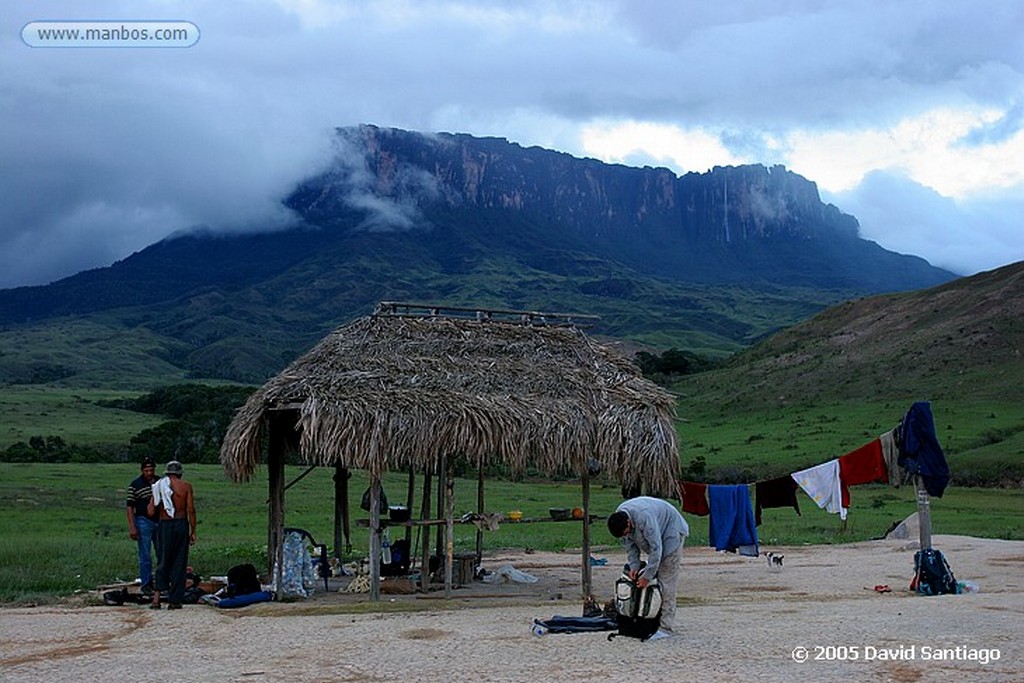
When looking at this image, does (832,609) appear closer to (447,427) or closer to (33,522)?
(447,427)

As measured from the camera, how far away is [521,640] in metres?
10.6

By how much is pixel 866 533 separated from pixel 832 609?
13.2 m

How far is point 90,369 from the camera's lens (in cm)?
11175

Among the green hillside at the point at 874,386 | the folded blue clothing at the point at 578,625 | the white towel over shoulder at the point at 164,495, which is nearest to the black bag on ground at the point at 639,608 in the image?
the folded blue clothing at the point at 578,625

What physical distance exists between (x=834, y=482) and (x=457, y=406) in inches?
250

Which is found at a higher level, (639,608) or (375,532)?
(375,532)

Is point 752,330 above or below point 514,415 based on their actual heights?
above

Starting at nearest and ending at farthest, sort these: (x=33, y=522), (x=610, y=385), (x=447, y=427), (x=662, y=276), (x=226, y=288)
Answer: (x=447, y=427), (x=610, y=385), (x=33, y=522), (x=226, y=288), (x=662, y=276)

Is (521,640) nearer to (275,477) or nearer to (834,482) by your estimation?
(275,477)

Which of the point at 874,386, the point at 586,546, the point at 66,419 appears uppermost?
the point at 874,386

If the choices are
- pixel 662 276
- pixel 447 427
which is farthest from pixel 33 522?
pixel 662 276

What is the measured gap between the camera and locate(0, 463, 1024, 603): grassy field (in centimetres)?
1708

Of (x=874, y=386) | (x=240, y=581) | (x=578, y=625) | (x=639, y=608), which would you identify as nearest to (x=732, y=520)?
(x=578, y=625)

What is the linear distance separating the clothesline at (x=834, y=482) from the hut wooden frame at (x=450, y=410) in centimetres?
166
